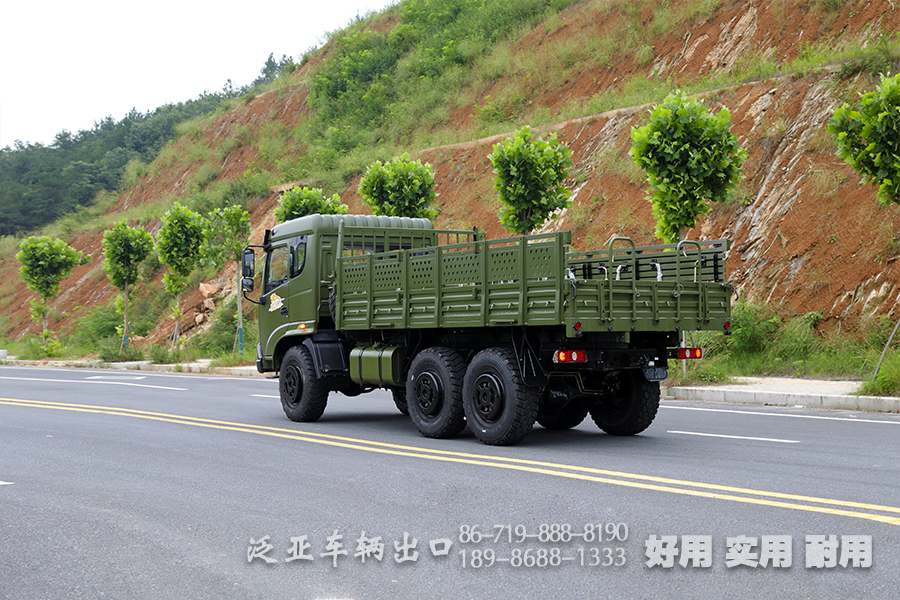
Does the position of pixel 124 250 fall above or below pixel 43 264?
above

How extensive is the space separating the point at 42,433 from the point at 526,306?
7244 mm

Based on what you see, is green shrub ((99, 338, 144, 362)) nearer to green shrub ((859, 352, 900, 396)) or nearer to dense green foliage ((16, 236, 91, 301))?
dense green foliage ((16, 236, 91, 301))

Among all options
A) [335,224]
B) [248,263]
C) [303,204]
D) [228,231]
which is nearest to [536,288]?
[335,224]

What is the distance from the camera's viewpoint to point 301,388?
12.7 m

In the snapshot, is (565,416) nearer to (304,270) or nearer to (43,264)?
(304,270)

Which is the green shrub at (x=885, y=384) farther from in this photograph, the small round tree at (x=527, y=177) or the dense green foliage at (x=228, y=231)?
the dense green foliage at (x=228, y=231)

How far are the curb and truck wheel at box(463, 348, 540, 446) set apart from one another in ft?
20.4

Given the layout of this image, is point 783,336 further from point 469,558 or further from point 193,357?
point 193,357

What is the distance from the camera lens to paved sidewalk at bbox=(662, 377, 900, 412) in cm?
1322

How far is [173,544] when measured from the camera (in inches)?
229

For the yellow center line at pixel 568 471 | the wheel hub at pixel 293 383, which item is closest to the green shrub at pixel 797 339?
the wheel hub at pixel 293 383

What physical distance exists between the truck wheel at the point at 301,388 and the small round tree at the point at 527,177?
8.64 meters

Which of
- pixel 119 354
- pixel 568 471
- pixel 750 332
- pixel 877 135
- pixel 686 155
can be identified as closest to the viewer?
pixel 568 471

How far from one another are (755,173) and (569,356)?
16000 millimetres
